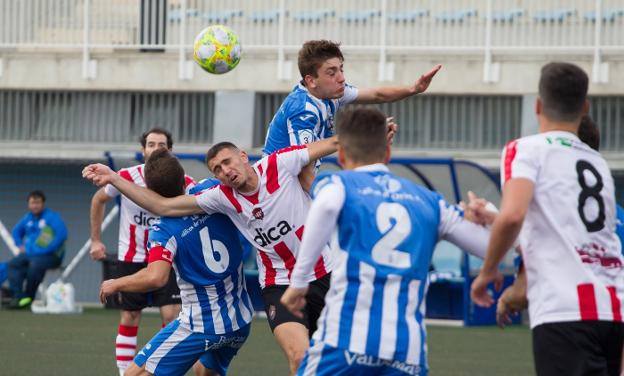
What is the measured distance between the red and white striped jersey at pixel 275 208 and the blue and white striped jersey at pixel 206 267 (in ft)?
0.39

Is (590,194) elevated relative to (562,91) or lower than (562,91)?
lower

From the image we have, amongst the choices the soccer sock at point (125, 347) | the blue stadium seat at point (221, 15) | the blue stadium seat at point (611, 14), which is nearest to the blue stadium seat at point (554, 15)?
the blue stadium seat at point (611, 14)

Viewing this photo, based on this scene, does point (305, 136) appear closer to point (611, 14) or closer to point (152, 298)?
point (152, 298)

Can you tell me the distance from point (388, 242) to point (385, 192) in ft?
0.68

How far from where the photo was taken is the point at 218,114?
64.8 ft

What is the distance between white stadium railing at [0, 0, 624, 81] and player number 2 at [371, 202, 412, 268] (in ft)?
43.3

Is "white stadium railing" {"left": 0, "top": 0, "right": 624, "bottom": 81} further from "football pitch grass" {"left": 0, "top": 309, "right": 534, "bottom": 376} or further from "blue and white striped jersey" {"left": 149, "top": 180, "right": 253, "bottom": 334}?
"blue and white striped jersey" {"left": 149, "top": 180, "right": 253, "bottom": 334}

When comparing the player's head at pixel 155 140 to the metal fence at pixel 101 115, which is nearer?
the player's head at pixel 155 140

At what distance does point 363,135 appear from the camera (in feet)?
17.4

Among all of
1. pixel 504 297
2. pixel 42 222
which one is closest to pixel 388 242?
pixel 504 297

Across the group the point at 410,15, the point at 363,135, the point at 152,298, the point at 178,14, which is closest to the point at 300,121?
the point at 363,135

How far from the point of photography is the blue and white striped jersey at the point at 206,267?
24.0ft

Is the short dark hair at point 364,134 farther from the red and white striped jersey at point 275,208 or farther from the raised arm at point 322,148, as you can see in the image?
the red and white striped jersey at point 275,208

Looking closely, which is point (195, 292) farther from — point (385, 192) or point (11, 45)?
point (11, 45)
